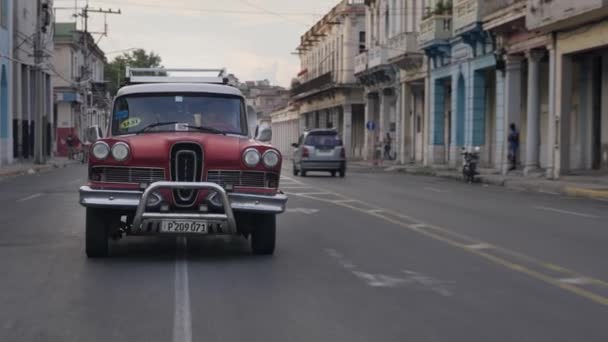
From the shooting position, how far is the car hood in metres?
10.4

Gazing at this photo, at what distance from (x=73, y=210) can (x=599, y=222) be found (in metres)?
9.64

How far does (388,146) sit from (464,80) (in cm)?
1989

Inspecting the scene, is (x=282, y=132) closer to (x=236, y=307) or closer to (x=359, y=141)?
(x=359, y=141)

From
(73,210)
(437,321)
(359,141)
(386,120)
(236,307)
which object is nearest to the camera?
(437,321)

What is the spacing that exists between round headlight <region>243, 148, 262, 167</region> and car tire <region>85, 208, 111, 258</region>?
1.69 metres

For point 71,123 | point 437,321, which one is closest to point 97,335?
point 437,321

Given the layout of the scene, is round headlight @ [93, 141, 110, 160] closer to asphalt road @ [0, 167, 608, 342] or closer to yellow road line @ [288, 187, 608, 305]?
asphalt road @ [0, 167, 608, 342]

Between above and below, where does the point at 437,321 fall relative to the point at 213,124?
below

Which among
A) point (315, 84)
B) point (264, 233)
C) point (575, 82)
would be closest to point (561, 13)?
point (575, 82)

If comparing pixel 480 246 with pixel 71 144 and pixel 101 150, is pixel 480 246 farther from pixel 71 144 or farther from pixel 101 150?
pixel 71 144

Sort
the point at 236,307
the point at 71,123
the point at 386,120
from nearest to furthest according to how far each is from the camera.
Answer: the point at 236,307, the point at 386,120, the point at 71,123

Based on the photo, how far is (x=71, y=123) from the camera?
276 ft

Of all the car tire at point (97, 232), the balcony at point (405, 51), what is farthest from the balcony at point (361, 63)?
the car tire at point (97, 232)

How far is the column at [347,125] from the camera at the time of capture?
2913 inches
